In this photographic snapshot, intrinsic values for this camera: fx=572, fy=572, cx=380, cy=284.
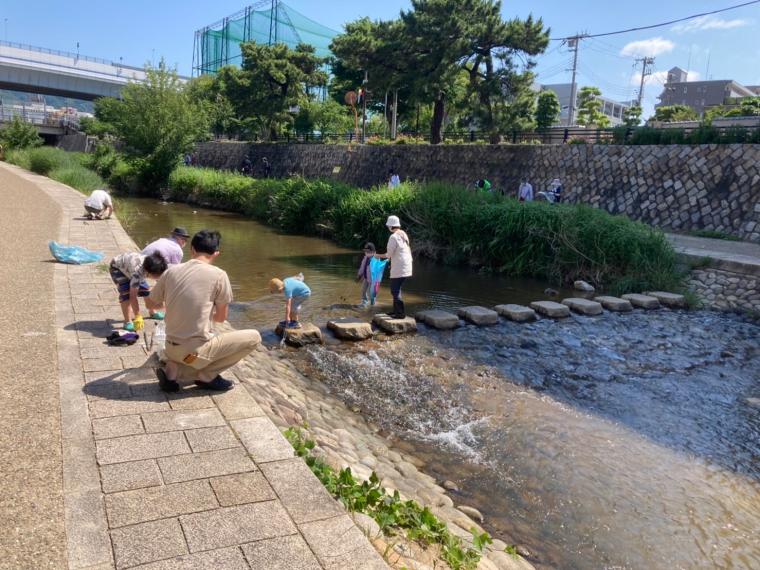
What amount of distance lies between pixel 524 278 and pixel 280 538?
40.1 ft

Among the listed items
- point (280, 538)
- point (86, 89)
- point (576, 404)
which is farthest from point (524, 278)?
point (86, 89)

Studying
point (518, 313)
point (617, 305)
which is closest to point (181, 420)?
point (518, 313)

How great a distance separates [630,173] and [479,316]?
12.2m

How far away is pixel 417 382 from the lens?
717 centimetres

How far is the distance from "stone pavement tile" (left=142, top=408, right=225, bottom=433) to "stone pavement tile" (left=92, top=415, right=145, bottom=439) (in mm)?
63

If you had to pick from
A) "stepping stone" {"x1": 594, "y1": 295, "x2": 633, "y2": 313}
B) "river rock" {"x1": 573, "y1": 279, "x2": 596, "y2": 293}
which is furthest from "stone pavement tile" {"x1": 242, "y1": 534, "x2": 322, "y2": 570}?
"river rock" {"x1": 573, "y1": 279, "x2": 596, "y2": 293}

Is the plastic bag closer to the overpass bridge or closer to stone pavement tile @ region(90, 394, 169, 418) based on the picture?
stone pavement tile @ region(90, 394, 169, 418)

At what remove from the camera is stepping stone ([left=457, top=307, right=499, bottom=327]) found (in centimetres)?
962

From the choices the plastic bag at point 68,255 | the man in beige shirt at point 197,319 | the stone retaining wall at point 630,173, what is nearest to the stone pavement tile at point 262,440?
the man in beige shirt at point 197,319

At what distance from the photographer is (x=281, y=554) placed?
2740mm

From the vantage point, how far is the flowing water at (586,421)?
4.43 metres

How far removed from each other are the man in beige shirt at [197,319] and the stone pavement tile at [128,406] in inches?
7.6

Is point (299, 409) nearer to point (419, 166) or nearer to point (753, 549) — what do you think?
point (753, 549)

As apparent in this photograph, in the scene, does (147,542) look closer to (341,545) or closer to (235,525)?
(235,525)
